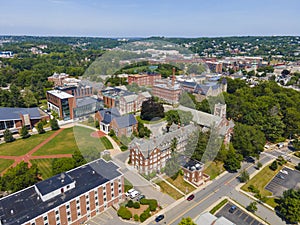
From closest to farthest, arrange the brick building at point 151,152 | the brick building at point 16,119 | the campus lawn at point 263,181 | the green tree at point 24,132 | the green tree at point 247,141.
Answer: the campus lawn at point 263,181, the brick building at point 151,152, the green tree at point 247,141, the green tree at point 24,132, the brick building at point 16,119

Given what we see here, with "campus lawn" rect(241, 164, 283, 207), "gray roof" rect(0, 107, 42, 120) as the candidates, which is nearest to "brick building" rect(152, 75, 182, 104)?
"campus lawn" rect(241, 164, 283, 207)

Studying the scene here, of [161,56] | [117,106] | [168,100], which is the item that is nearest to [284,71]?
[168,100]

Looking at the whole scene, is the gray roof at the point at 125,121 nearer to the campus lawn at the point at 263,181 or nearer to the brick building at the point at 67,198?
the brick building at the point at 67,198

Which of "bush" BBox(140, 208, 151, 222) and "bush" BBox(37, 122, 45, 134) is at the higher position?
"bush" BBox(37, 122, 45, 134)

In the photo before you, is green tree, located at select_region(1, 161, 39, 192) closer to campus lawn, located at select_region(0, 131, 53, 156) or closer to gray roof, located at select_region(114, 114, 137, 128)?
campus lawn, located at select_region(0, 131, 53, 156)

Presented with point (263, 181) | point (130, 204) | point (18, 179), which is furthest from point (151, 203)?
point (263, 181)

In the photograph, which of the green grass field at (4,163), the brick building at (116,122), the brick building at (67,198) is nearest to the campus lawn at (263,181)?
the brick building at (67,198)

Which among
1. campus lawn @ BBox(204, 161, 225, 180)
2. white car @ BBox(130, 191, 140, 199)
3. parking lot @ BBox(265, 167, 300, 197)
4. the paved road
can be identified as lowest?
parking lot @ BBox(265, 167, 300, 197)
